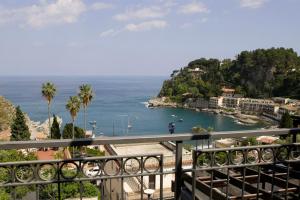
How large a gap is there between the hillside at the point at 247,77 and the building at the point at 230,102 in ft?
18.6

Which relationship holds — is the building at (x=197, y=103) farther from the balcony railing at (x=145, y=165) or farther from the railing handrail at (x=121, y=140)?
the railing handrail at (x=121, y=140)

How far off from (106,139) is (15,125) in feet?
131

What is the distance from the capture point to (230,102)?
4341 inches

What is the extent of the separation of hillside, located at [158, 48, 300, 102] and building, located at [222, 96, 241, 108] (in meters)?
5.68

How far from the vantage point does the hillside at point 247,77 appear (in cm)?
10650

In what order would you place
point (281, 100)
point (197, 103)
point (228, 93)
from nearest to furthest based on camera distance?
point (281, 100)
point (228, 93)
point (197, 103)

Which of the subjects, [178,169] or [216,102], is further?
[216,102]

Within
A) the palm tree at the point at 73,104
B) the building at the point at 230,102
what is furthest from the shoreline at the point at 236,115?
the palm tree at the point at 73,104

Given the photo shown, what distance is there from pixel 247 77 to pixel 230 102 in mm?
14142

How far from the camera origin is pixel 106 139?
2.64 metres

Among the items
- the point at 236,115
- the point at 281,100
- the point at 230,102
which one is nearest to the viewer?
the point at 281,100

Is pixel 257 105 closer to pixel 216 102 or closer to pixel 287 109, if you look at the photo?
pixel 216 102

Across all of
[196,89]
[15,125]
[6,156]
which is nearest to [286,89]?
[196,89]

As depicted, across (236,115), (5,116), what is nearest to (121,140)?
(5,116)
